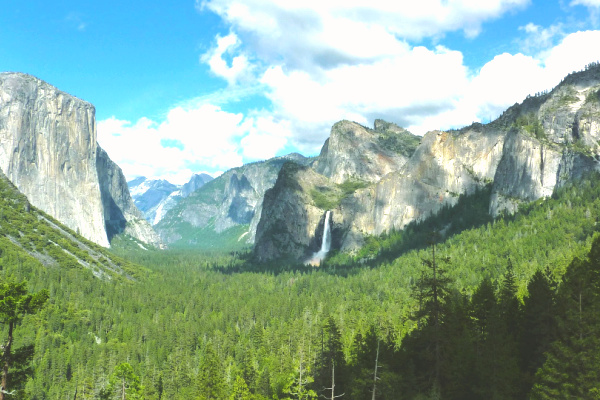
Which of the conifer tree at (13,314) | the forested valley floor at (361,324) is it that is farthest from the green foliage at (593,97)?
the conifer tree at (13,314)

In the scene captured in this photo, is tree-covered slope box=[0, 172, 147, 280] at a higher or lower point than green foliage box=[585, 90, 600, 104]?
lower

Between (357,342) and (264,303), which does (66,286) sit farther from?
(357,342)

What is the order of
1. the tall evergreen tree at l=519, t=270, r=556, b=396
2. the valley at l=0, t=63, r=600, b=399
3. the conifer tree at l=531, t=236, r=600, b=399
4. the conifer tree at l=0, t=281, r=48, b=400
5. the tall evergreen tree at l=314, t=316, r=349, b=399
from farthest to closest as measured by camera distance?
the tall evergreen tree at l=314, t=316, r=349, b=399 < the tall evergreen tree at l=519, t=270, r=556, b=396 < the valley at l=0, t=63, r=600, b=399 < the conifer tree at l=531, t=236, r=600, b=399 < the conifer tree at l=0, t=281, r=48, b=400

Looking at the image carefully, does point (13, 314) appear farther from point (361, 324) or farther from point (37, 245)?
point (37, 245)

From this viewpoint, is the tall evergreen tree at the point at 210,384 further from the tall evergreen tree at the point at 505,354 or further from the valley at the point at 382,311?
the tall evergreen tree at the point at 505,354

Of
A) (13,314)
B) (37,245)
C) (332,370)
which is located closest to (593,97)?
(332,370)

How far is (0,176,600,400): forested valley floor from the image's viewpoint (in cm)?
3775

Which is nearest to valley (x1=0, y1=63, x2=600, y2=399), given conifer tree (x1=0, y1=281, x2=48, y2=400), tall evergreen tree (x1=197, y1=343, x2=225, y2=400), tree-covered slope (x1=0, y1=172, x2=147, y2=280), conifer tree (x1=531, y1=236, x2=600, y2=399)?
conifer tree (x1=531, y1=236, x2=600, y2=399)

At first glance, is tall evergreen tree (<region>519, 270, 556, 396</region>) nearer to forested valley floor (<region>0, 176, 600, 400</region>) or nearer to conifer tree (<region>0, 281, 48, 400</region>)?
forested valley floor (<region>0, 176, 600, 400</region>)

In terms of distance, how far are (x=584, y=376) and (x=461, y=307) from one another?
27.6m

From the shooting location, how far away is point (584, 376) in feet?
97.8

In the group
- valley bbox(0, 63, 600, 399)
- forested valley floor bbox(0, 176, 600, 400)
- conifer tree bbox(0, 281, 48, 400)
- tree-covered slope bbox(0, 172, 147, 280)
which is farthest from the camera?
tree-covered slope bbox(0, 172, 147, 280)

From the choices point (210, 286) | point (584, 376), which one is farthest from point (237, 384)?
point (210, 286)

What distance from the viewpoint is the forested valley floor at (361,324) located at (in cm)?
Answer: 3775
